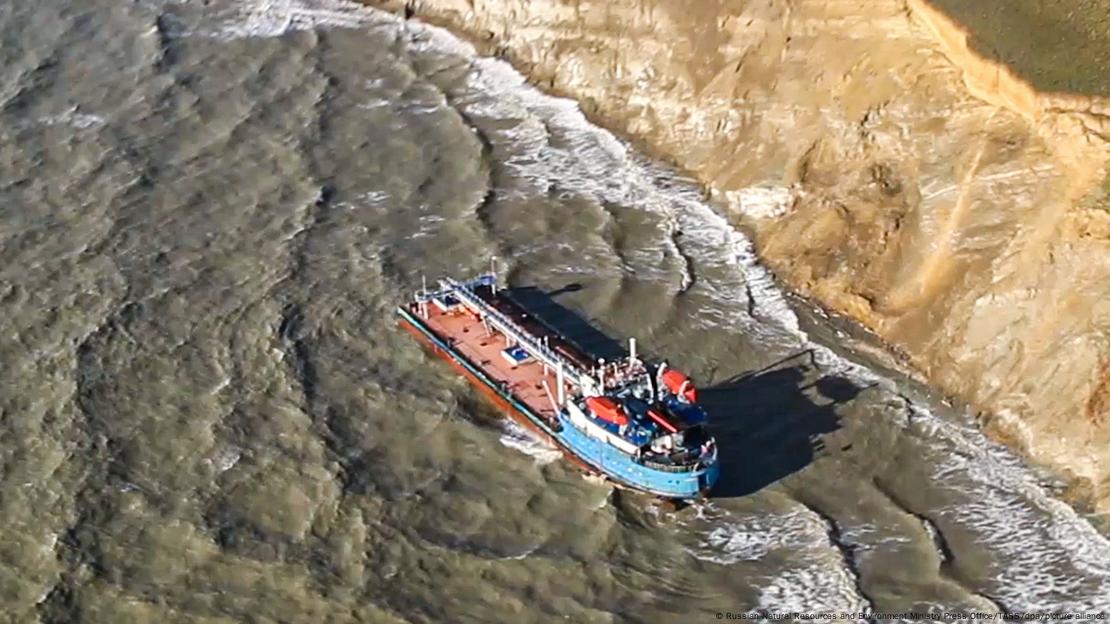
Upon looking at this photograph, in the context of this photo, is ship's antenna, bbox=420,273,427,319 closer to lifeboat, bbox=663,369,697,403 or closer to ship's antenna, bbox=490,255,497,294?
ship's antenna, bbox=490,255,497,294

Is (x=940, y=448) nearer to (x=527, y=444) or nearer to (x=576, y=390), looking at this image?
(x=576, y=390)

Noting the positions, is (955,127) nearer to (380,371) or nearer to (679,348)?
(679,348)

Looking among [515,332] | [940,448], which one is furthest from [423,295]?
[940,448]

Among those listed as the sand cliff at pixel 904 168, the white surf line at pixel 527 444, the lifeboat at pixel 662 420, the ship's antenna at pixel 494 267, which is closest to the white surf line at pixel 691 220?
the sand cliff at pixel 904 168

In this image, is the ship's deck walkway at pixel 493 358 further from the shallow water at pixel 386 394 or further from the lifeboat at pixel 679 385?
the lifeboat at pixel 679 385

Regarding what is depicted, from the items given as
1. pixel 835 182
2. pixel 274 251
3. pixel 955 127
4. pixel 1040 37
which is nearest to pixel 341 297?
pixel 274 251

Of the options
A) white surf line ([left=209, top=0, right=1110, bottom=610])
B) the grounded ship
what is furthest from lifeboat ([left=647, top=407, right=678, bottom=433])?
white surf line ([left=209, top=0, right=1110, bottom=610])
